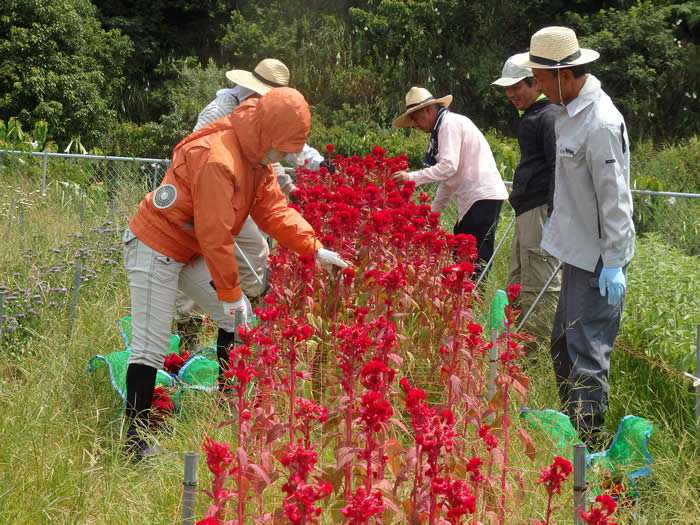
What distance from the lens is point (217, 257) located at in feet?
10.7

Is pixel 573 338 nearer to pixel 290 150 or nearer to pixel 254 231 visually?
pixel 290 150

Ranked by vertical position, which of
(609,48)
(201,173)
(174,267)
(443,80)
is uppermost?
(201,173)

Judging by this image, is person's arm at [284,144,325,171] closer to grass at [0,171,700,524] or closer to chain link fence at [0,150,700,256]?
grass at [0,171,700,524]

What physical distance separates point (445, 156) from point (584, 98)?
1966mm

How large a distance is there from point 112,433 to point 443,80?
1826 centimetres

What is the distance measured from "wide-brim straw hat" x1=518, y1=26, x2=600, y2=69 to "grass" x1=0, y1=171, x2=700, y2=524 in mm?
1490

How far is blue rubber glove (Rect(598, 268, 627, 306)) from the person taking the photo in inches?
129

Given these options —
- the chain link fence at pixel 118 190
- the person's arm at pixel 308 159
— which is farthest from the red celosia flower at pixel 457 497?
the chain link fence at pixel 118 190

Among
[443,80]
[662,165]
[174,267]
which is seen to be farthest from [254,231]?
[443,80]

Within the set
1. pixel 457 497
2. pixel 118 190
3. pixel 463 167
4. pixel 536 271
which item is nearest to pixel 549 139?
pixel 536 271

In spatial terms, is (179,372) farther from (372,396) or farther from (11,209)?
(11,209)

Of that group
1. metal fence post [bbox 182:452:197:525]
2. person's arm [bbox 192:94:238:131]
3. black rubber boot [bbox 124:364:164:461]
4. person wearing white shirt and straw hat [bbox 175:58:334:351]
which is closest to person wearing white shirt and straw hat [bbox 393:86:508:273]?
person wearing white shirt and straw hat [bbox 175:58:334:351]

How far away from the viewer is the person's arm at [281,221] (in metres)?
3.74

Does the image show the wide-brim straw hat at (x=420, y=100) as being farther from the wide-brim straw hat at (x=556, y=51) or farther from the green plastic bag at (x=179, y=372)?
the green plastic bag at (x=179, y=372)
